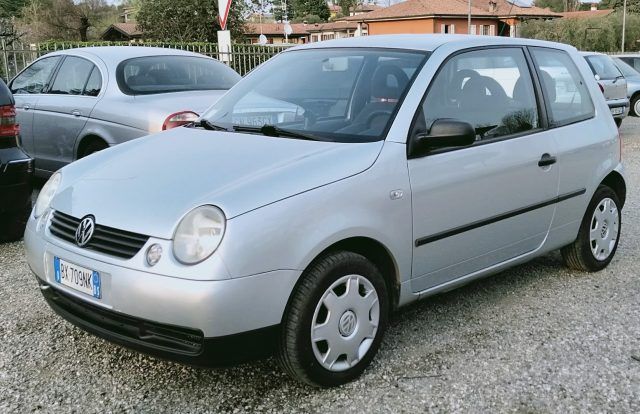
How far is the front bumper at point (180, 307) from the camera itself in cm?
277

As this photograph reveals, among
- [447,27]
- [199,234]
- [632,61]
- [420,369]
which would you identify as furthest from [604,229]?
[447,27]

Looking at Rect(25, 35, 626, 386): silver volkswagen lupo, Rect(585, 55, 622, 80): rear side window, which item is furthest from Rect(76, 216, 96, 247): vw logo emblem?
Rect(585, 55, 622, 80): rear side window

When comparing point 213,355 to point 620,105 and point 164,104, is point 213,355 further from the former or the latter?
point 620,105

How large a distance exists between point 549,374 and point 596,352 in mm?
453

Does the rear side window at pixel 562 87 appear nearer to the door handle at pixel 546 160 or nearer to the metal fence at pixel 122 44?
the door handle at pixel 546 160

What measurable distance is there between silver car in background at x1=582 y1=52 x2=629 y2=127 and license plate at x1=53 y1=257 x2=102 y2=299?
13.7 meters

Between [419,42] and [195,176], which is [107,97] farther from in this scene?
[195,176]

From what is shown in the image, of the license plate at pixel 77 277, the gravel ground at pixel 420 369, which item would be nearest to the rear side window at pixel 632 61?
the gravel ground at pixel 420 369

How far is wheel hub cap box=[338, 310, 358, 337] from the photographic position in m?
3.21

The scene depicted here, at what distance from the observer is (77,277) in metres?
3.10

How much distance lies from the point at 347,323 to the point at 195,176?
38.7 inches

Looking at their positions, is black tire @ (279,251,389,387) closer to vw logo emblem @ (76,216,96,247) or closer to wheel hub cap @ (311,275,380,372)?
wheel hub cap @ (311,275,380,372)

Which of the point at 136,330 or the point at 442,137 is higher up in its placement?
the point at 442,137

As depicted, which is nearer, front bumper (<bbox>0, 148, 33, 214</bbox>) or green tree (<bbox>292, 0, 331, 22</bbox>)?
Result: front bumper (<bbox>0, 148, 33, 214</bbox>)
